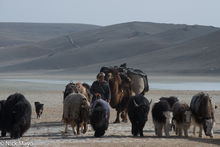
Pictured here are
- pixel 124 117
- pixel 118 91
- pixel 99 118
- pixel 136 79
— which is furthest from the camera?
pixel 136 79

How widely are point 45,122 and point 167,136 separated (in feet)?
16.8

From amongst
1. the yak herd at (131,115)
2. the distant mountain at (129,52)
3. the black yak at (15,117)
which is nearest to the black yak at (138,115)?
the yak herd at (131,115)

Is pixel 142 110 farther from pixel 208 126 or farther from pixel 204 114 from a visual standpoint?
pixel 208 126

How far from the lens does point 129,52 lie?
324 ft

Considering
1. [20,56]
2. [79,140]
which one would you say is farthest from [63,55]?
[79,140]

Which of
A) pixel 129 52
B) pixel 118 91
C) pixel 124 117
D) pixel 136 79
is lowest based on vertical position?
pixel 124 117

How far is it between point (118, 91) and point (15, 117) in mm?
5007

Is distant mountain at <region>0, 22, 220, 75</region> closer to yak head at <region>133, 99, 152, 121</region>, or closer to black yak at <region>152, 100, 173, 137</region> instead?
black yak at <region>152, 100, 173, 137</region>

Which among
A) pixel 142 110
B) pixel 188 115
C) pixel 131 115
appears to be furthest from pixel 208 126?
pixel 131 115

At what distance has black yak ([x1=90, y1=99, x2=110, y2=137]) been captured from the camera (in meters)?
13.5

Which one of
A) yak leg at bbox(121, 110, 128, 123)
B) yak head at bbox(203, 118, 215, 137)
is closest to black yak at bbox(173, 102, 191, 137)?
yak head at bbox(203, 118, 215, 137)

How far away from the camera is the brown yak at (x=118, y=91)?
17.4 m

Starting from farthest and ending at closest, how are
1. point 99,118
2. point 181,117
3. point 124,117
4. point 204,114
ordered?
1. point 124,117
2. point 181,117
3. point 204,114
4. point 99,118

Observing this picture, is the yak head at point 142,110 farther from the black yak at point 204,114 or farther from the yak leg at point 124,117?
the yak leg at point 124,117
